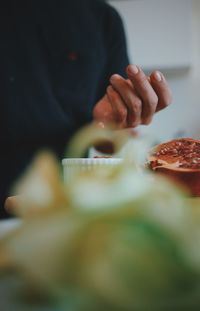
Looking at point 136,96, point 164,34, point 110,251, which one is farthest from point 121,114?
point 164,34

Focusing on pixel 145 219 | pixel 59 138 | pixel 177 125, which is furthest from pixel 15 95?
pixel 145 219

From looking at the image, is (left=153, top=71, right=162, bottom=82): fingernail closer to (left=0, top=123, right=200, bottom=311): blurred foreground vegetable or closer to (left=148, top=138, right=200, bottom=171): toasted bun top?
(left=148, top=138, right=200, bottom=171): toasted bun top

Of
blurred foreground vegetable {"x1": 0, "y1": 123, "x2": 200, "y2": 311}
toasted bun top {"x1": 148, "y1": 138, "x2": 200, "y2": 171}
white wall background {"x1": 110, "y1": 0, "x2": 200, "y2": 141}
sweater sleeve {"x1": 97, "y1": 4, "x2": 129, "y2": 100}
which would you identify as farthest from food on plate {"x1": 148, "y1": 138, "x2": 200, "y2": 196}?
white wall background {"x1": 110, "y1": 0, "x2": 200, "y2": 141}

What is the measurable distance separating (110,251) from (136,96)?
397 millimetres

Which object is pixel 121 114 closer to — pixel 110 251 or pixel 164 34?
pixel 110 251

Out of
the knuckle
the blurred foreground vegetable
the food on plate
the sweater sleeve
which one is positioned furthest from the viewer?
the sweater sleeve

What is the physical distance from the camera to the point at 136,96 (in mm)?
536

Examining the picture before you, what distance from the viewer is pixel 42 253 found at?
153mm

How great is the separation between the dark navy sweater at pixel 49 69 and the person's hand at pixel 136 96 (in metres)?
0.27

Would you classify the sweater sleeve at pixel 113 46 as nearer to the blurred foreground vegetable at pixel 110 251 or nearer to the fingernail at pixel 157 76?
the fingernail at pixel 157 76

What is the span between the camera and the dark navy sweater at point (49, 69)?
874 millimetres

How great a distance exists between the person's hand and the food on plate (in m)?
0.06

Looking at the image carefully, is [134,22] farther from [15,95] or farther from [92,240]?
[92,240]

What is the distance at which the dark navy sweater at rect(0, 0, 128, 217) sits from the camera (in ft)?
2.87
